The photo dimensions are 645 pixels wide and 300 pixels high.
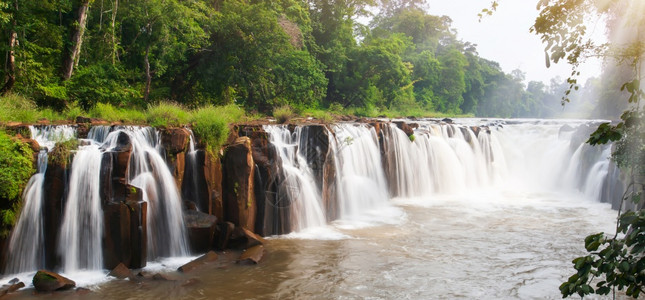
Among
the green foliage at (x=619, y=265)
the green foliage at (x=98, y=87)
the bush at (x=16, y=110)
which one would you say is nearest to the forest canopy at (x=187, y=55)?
the green foliage at (x=98, y=87)

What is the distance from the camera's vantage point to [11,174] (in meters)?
7.87

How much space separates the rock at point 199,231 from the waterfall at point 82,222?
1.79m

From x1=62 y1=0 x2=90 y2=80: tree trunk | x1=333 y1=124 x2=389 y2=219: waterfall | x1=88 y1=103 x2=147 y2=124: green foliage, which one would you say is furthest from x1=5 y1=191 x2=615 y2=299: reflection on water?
x1=62 y1=0 x2=90 y2=80: tree trunk

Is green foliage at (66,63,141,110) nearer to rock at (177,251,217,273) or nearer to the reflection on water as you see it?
rock at (177,251,217,273)

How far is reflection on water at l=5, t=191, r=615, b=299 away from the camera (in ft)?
25.0

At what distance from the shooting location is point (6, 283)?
7461 mm

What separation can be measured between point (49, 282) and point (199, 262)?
2552 millimetres

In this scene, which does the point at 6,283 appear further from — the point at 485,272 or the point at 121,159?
the point at 485,272

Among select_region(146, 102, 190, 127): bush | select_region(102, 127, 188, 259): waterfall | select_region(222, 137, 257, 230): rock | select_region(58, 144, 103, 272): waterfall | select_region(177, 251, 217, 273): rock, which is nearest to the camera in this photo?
select_region(58, 144, 103, 272): waterfall

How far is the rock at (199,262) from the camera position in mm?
8461

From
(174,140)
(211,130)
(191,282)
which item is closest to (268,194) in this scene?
(211,130)

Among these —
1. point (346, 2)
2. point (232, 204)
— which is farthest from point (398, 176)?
point (346, 2)

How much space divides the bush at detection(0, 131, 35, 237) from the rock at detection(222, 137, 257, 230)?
4.06 metres

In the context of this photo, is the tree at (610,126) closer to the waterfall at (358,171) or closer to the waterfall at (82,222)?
the waterfall at (82,222)
